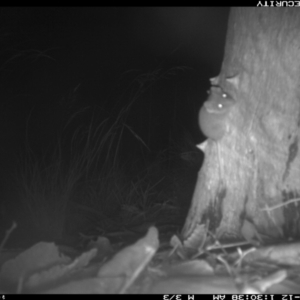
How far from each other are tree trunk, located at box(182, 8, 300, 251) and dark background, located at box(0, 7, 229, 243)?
138 inches

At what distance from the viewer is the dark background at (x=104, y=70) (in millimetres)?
6070

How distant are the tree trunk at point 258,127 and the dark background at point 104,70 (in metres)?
3.50

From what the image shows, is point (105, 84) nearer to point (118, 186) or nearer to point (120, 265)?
point (118, 186)

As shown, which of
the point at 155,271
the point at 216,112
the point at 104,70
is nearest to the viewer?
the point at 155,271

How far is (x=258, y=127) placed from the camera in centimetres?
245

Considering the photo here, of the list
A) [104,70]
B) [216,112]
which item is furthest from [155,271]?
[104,70]

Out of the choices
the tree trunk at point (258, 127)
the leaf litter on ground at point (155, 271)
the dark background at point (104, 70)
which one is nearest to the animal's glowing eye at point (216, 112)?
the tree trunk at point (258, 127)

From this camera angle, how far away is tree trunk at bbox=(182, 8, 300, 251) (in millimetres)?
2430

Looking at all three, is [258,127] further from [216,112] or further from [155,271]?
[155,271]

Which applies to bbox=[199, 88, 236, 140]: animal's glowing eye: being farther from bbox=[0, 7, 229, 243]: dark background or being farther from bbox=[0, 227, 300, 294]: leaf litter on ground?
bbox=[0, 7, 229, 243]: dark background

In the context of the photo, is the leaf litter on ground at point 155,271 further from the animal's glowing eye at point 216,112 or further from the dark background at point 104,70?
the dark background at point 104,70

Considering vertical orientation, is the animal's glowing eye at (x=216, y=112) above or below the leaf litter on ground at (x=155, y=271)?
above

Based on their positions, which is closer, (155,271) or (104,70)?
(155,271)

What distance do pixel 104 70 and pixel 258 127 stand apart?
5199 mm
